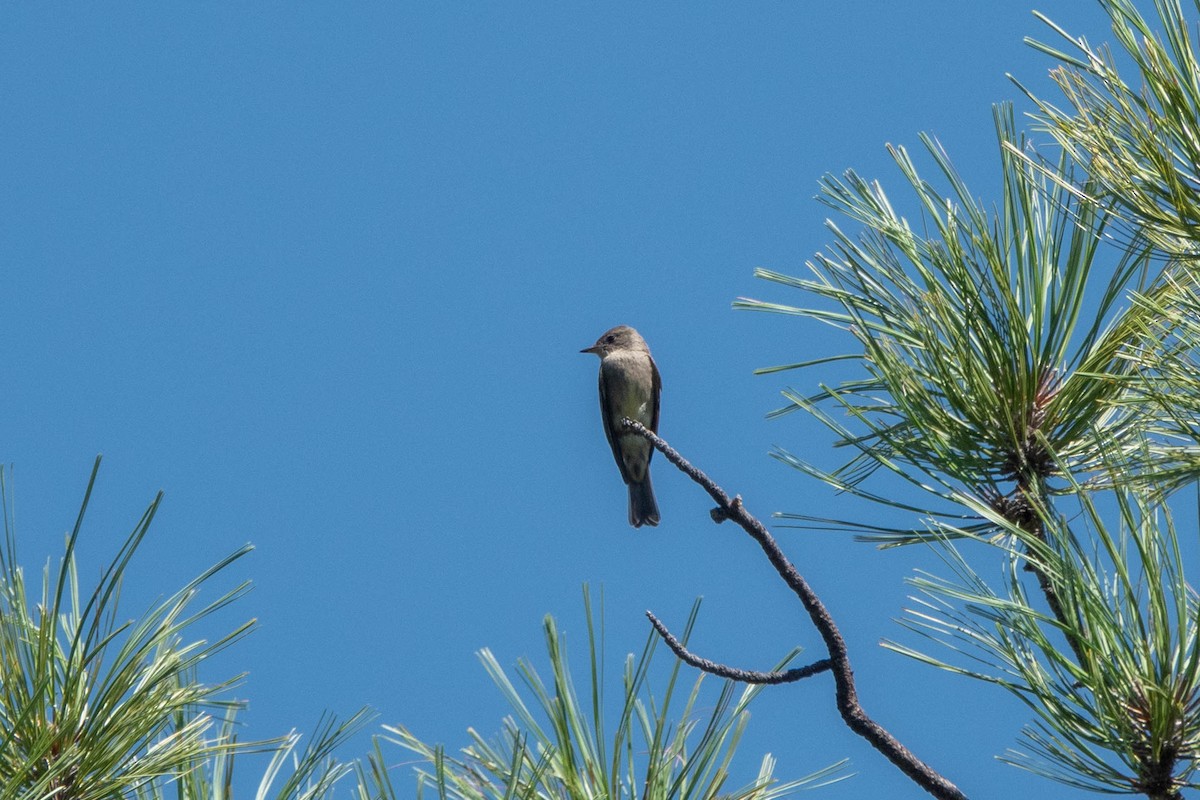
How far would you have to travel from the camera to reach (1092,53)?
2541mm

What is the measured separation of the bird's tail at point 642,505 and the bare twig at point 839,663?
6.96 metres

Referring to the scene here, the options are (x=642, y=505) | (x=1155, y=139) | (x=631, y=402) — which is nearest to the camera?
(x=1155, y=139)

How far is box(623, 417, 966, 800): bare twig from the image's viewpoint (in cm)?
237

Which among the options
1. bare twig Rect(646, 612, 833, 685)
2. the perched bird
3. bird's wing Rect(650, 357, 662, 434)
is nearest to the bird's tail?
the perched bird

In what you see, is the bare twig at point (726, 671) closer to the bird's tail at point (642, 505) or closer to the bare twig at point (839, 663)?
the bare twig at point (839, 663)

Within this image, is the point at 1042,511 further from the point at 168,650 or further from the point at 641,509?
the point at 641,509

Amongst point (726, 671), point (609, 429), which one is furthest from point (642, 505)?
point (726, 671)

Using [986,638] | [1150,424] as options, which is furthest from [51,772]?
[1150,424]

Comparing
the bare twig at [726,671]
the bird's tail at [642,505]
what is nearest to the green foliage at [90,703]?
the bare twig at [726,671]

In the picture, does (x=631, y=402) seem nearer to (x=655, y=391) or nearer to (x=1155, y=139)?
(x=655, y=391)

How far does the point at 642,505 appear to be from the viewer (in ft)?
32.1

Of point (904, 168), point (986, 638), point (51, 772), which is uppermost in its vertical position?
point (904, 168)

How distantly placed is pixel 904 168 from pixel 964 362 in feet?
1.86

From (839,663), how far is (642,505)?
7.30m
